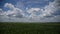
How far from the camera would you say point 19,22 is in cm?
326

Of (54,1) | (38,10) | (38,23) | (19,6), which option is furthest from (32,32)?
(54,1)

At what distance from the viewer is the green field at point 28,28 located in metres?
3.26

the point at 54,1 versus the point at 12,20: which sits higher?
the point at 54,1

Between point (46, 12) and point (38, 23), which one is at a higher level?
point (46, 12)

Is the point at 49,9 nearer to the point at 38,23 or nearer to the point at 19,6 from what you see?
the point at 38,23

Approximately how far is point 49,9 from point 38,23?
582 millimetres

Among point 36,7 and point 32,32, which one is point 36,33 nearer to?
point 32,32

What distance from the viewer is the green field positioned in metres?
3.26

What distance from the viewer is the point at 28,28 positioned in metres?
3.28

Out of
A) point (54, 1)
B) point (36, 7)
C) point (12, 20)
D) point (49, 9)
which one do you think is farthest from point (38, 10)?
point (12, 20)

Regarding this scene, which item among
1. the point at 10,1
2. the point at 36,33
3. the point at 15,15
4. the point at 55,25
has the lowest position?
the point at 36,33

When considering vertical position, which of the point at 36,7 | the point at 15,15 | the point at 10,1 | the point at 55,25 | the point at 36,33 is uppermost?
the point at 10,1

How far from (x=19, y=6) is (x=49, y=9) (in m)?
0.99

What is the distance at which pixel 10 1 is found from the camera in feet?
10.9
